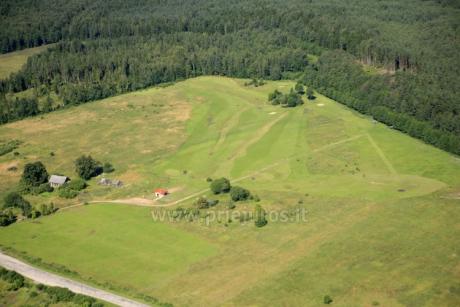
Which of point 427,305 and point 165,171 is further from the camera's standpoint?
point 165,171

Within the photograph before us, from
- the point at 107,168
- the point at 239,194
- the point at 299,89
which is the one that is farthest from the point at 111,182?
the point at 299,89

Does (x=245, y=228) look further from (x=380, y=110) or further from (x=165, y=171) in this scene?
(x=380, y=110)

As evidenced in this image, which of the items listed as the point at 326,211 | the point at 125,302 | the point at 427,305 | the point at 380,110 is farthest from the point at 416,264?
the point at 380,110

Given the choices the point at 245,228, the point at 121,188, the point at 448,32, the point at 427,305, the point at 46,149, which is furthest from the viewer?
the point at 448,32

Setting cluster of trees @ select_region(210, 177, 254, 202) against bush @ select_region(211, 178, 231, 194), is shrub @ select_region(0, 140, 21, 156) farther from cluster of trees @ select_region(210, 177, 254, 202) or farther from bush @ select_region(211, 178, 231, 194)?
bush @ select_region(211, 178, 231, 194)

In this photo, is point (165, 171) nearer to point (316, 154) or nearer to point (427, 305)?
point (316, 154)

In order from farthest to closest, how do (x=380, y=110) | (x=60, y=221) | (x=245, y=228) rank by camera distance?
(x=380, y=110)
(x=60, y=221)
(x=245, y=228)

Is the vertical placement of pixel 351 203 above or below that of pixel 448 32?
below
